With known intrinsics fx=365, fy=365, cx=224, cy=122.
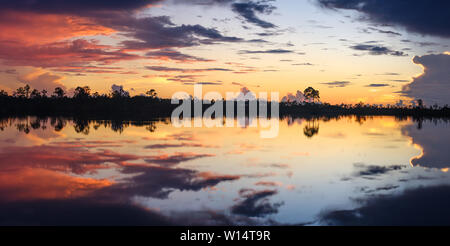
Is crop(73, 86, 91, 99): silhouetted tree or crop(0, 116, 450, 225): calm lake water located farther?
crop(73, 86, 91, 99): silhouetted tree

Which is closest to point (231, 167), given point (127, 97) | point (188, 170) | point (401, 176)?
point (188, 170)

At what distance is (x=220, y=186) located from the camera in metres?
13.0

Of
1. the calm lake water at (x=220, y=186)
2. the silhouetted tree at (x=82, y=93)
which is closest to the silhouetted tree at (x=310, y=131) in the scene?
the calm lake water at (x=220, y=186)

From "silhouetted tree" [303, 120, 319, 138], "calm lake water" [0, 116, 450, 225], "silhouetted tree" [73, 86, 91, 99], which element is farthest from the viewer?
"silhouetted tree" [73, 86, 91, 99]

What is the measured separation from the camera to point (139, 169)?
52.7 feet

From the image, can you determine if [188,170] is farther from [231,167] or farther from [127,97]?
[127,97]

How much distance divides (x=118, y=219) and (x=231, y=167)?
7.65 meters

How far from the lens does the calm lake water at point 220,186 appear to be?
988 centimetres

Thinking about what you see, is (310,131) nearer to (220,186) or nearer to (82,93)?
(220,186)

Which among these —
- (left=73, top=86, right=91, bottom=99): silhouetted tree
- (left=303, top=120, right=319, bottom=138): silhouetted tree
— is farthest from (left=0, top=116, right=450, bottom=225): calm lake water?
(left=73, top=86, right=91, bottom=99): silhouetted tree

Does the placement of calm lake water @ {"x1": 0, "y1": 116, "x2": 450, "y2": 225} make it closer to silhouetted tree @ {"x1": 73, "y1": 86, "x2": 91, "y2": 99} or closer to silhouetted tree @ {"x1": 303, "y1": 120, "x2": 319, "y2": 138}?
silhouetted tree @ {"x1": 303, "y1": 120, "x2": 319, "y2": 138}

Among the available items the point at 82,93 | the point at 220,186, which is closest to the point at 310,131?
the point at 220,186

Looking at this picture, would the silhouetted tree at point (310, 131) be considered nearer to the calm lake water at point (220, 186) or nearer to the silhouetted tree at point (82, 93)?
the calm lake water at point (220, 186)

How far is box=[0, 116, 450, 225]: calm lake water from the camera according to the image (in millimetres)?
9883
